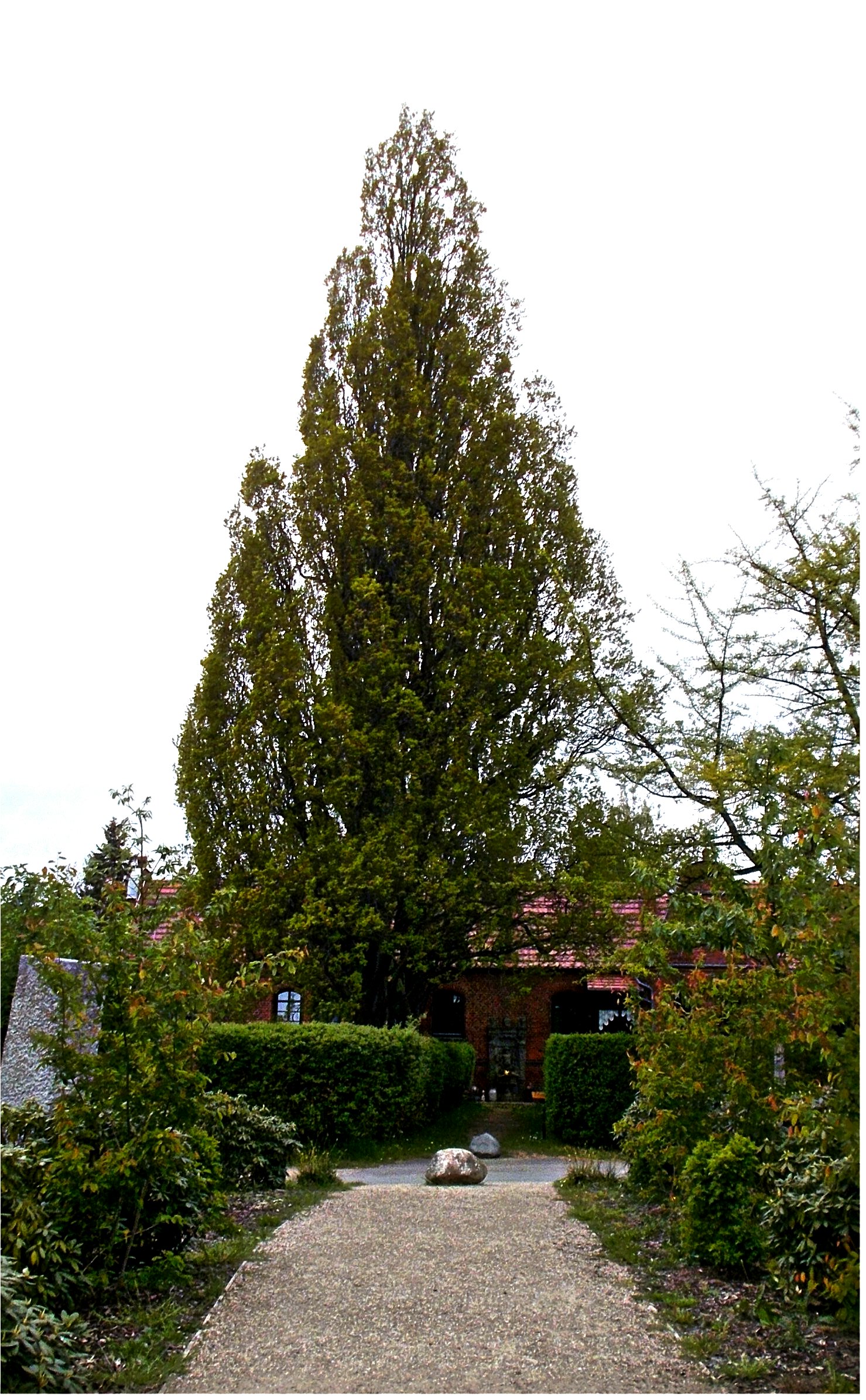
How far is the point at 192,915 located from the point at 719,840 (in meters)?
7.71

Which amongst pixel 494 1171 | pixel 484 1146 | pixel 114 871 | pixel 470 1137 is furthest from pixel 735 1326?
pixel 470 1137

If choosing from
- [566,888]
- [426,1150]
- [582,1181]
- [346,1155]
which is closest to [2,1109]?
[582,1181]

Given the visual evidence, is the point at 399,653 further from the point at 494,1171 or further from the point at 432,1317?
the point at 432,1317

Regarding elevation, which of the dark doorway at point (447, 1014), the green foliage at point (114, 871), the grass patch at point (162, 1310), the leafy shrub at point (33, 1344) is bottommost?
the dark doorway at point (447, 1014)

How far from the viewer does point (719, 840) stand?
13.0m

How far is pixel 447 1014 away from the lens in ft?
85.5

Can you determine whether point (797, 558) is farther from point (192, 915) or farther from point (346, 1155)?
point (346, 1155)

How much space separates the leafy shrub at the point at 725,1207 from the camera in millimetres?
6734

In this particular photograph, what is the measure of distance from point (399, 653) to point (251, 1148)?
9.31 meters

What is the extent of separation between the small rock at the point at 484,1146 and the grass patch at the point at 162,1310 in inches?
240

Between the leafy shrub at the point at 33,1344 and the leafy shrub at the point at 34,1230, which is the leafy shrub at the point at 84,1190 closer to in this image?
the leafy shrub at the point at 34,1230

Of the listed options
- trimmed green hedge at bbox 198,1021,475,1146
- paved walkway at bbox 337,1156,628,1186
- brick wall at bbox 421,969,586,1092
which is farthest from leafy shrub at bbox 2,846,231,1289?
brick wall at bbox 421,969,586,1092

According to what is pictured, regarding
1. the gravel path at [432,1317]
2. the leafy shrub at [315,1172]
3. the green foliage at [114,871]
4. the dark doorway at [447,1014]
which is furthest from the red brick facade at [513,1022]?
the green foliage at [114,871]

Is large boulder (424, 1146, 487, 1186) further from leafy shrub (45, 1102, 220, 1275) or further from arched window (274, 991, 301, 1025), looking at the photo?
arched window (274, 991, 301, 1025)
